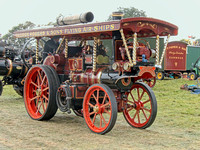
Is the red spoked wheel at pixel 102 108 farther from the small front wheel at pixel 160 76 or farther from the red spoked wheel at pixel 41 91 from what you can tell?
the small front wheel at pixel 160 76

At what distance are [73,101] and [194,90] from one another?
24.7ft

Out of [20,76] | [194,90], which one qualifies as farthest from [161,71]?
[20,76]

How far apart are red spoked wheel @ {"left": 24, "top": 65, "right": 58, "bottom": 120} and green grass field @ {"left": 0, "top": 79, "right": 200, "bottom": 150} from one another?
0.66 ft

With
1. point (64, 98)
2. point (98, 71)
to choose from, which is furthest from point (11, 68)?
point (98, 71)

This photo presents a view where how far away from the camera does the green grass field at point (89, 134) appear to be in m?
4.68

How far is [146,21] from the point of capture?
210 inches

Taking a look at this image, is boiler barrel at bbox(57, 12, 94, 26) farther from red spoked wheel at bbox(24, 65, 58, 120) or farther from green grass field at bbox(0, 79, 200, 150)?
green grass field at bbox(0, 79, 200, 150)

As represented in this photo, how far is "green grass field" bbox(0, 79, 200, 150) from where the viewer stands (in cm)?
468

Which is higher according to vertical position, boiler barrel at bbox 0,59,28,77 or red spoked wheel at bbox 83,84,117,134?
boiler barrel at bbox 0,59,28,77

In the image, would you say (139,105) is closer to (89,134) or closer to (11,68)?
(89,134)

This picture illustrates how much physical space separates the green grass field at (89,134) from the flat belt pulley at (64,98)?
0.35m

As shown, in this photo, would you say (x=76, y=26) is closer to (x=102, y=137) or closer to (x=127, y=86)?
(x=127, y=86)

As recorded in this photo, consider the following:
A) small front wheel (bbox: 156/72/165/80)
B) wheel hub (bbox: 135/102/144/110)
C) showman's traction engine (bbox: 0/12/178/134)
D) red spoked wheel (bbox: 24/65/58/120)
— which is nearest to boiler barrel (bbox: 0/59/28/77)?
showman's traction engine (bbox: 0/12/178/134)

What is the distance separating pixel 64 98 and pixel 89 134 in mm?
1281
